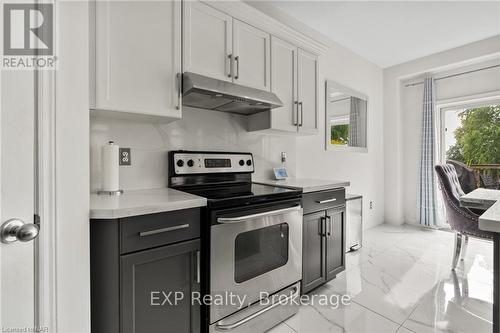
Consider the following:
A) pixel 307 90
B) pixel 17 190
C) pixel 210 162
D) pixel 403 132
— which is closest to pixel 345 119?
pixel 307 90

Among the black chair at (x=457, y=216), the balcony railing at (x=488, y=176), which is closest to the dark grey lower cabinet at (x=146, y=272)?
the black chair at (x=457, y=216)

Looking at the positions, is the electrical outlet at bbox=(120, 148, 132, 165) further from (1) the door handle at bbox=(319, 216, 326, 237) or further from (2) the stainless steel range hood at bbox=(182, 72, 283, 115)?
(1) the door handle at bbox=(319, 216, 326, 237)

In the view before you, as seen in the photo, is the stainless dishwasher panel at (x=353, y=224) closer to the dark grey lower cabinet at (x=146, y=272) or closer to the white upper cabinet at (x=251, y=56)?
the white upper cabinet at (x=251, y=56)

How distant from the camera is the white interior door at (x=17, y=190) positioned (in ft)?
2.70

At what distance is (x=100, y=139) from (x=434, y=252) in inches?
140

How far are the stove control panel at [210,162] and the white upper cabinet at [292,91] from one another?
1.05 feet

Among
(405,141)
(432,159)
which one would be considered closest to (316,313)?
(432,159)

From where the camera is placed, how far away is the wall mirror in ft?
10.5

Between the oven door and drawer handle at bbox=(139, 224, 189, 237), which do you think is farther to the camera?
the oven door

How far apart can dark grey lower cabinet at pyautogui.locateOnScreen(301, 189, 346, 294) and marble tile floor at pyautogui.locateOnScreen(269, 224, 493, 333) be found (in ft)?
0.54

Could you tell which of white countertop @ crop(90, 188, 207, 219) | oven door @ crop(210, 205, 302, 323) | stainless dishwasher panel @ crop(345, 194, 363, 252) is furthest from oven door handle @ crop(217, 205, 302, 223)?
stainless dishwasher panel @ crop(345, 194, 363, 252)

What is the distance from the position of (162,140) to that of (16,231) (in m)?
1.08

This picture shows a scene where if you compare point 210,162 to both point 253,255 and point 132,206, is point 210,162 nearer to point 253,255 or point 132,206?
point 253,255

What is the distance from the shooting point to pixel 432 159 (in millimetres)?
3754
